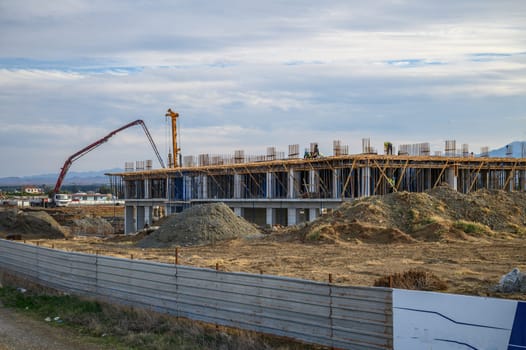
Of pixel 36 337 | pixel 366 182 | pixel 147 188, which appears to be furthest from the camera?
pixel 147 188

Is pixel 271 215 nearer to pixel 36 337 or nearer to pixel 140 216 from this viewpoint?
pixel 140 216

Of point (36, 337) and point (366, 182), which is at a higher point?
point (366, 182)

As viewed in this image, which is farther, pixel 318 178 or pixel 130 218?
pixel 130 218

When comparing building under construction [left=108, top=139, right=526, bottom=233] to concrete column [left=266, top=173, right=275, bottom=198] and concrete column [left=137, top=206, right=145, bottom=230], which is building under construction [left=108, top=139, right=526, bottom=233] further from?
concrete column [left=137, top=206, right=145, bottom=230]

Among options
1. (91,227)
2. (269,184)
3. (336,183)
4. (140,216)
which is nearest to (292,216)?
(269,184)

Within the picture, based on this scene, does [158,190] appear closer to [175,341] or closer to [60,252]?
[60,252]

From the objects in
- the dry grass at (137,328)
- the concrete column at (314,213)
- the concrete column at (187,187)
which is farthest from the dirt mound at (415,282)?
the concrete column at (187,187)

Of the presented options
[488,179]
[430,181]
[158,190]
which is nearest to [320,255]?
[430,181]

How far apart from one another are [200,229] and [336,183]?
15131mm

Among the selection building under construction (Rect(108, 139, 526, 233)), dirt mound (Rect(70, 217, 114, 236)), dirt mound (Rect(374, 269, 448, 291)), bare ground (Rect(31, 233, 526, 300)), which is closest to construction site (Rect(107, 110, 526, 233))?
building under construction (Rect(108, 139, 526, 233))

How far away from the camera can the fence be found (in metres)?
10.7

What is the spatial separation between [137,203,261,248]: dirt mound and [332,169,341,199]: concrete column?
1075 cm

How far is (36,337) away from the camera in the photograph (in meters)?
14.4

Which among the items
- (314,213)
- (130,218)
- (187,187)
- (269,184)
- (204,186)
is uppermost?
(269,184)
